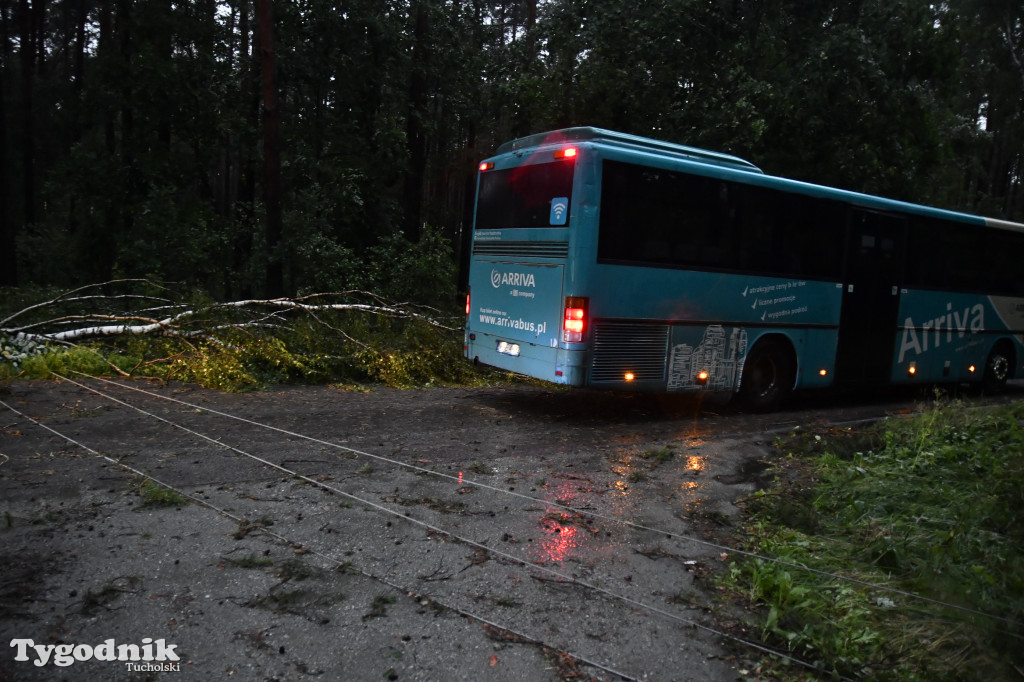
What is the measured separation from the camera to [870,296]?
1194cm

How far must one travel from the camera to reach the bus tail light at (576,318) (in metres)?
8.70

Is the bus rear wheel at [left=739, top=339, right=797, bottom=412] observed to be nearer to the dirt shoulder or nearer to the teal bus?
the teal bus

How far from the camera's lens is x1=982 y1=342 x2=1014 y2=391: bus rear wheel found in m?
14.2

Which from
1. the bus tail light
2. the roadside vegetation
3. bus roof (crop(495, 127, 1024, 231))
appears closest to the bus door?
bus roof (crop(495, 127, 1024, 231))

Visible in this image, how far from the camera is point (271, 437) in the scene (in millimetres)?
7539

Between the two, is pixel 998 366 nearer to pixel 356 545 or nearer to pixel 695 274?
pixel 695 274

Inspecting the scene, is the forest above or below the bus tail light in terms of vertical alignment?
above

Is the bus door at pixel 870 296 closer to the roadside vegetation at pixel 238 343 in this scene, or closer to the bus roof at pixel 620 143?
the bus roof at pixel 620 143

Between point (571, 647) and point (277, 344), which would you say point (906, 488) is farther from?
point (277, 344)

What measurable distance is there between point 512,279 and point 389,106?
14111mm

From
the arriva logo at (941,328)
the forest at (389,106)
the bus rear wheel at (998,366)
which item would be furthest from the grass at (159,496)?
the bus rear wheel at (998,366)

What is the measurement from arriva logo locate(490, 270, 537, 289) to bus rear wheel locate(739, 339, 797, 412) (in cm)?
352

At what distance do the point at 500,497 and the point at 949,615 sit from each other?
3.19 meters

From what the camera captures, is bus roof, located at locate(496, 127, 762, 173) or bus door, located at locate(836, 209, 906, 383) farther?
bus door, located at locate(836, 209, 906, 383)
